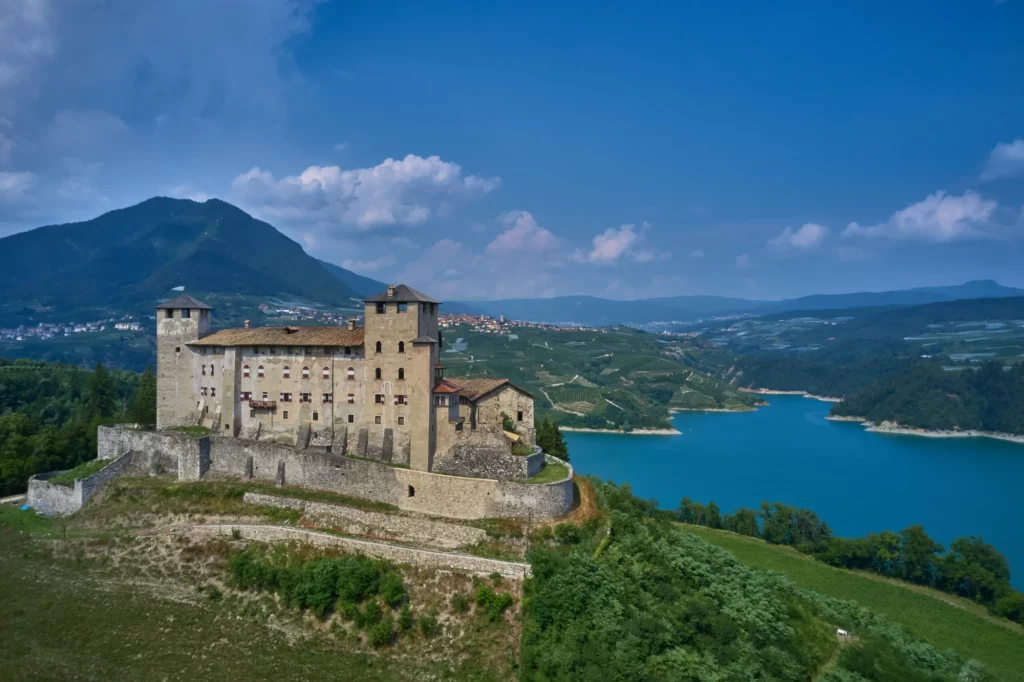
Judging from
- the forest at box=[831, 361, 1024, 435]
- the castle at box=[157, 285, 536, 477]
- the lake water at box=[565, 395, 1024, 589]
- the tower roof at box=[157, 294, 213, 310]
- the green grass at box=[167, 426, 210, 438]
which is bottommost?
the lake water at box=[565, 395, 1024, 589]

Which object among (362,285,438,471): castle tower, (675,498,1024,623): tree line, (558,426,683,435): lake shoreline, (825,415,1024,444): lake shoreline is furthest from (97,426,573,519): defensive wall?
(825,415,1024,444): lake shoreline

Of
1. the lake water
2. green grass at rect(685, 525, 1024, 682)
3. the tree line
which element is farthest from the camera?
the lake water

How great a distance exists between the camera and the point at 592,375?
9844 centimetres

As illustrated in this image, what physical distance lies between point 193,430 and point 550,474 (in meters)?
14.3

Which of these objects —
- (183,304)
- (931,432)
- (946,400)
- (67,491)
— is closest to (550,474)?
(183,304)

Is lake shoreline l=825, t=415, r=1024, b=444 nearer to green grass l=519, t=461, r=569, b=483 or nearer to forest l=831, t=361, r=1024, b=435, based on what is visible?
forest l=831, t=361, r=1024, b=435

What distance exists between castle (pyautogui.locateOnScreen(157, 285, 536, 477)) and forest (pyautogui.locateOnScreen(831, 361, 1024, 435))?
7964cm

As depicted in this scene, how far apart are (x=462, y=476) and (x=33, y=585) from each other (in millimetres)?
12934

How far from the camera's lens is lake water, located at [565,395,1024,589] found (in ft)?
161

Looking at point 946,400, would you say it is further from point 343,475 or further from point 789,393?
point 343,475

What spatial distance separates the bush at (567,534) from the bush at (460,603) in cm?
348

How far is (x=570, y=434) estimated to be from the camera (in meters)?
75.2

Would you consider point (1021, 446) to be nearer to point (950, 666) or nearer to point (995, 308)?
point (950, 666)

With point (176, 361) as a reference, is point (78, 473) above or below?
below
